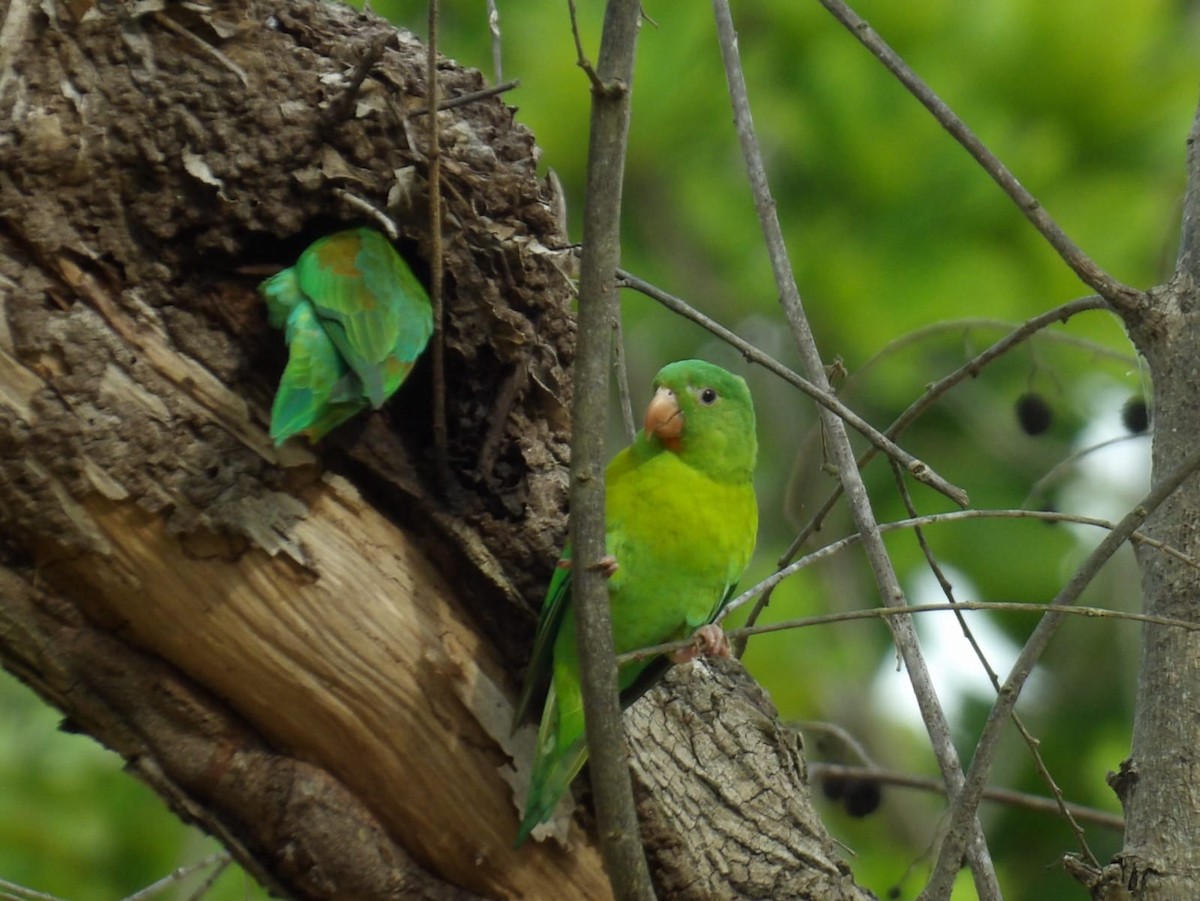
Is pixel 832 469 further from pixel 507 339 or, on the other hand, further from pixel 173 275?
pixel 173 275

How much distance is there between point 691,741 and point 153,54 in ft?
6.03

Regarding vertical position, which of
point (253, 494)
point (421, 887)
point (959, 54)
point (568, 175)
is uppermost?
point (959, 54)

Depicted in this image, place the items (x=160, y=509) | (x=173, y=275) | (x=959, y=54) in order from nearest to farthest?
(x=160, y=509)
(x=173, y=275)
(x=959, y=54)

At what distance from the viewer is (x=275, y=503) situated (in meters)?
2.53

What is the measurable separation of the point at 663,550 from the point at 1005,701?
3.10ft

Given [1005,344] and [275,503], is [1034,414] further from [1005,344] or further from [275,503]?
[275,503]

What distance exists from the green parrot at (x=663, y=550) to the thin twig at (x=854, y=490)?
374 millimetres

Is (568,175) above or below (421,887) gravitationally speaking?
above

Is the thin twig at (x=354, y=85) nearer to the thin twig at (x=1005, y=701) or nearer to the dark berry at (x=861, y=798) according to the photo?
the thin twig at (x=1005, y=701)

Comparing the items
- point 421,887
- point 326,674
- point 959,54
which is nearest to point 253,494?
point 326,674

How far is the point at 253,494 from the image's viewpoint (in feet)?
8.21

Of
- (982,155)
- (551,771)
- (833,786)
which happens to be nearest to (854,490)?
(982,155)

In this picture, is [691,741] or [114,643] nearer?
[114,643]

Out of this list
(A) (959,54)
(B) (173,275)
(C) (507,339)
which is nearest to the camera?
(B) (173,275)
